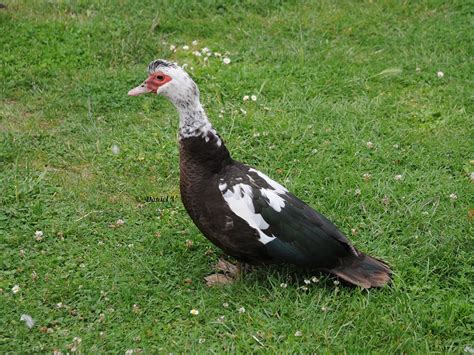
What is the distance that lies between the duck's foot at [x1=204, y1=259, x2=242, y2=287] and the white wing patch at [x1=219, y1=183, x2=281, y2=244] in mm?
388

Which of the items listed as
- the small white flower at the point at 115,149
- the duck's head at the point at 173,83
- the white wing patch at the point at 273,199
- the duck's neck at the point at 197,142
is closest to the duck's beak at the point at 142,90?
the duck's head at the point at 173,83

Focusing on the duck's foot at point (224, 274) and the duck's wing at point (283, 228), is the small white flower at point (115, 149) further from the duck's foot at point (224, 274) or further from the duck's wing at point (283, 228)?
the duck's wing at point (283, 228)

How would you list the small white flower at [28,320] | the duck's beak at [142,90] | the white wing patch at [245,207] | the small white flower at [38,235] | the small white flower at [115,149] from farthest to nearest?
1. the small white flower at [115,149]
2. the small white flower at [38,235]
3. the duck's beak at [142,90]
4. the white wing patch at [245,207]
5. the small white flower at [28,320]

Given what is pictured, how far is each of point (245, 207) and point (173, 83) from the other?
2.74 ft

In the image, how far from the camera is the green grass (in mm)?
4125

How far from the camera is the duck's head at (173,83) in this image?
425 centimetres

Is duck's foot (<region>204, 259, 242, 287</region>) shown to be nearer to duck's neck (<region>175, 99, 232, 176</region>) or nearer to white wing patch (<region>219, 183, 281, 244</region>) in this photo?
white wing patch (<region>219, 183, 281, 244</region>)

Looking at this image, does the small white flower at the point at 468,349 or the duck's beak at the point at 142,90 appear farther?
the duck's beak at the point at 142,90

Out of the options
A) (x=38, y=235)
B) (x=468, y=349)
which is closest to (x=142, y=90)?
(x=38, y=235)

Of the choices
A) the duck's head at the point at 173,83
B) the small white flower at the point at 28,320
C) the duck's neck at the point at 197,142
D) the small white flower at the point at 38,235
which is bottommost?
the small white flower at the point at 38,235

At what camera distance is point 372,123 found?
6.08 meters

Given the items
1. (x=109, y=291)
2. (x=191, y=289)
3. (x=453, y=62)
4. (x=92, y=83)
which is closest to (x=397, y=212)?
(x=191, y=289)

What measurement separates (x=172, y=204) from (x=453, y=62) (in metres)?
3.25

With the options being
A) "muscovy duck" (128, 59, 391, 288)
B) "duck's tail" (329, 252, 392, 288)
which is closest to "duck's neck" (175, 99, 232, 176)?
"muscovy duck" (128, 59, 391, 288)
